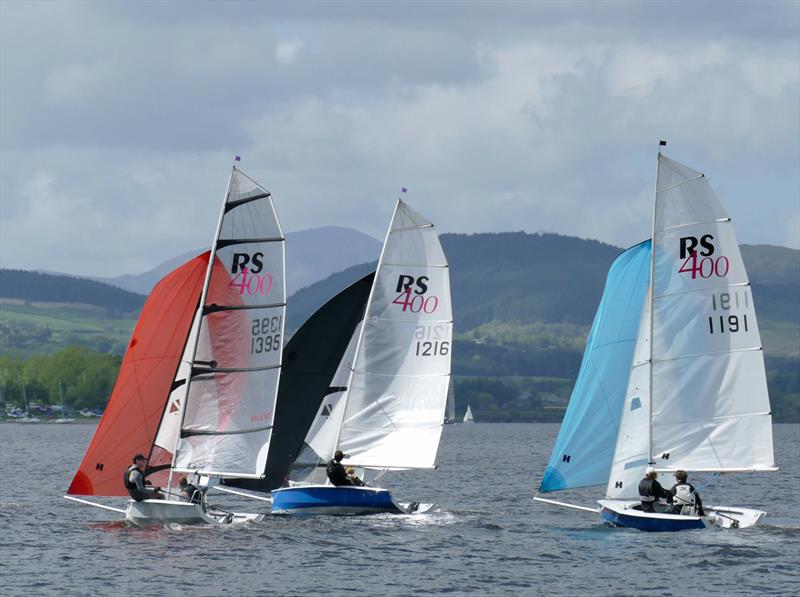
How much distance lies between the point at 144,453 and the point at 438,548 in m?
8.33

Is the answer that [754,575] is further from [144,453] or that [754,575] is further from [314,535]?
[144,453]

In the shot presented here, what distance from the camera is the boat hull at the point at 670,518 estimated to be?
133 feet

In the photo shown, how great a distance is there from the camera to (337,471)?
44469 mm

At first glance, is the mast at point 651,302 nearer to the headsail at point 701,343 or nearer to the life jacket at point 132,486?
the headsail at point 701,343

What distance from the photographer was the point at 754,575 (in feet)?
119

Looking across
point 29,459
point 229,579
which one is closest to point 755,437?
point 229,579

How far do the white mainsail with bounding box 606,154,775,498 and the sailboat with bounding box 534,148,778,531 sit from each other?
1.1 inches

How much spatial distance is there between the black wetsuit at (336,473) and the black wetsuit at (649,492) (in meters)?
8.54

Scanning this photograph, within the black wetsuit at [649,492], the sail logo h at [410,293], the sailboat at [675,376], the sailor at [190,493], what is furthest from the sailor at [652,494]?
the sailor at [190,493]

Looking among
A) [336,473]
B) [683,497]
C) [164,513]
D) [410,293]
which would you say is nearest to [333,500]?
[336,473]

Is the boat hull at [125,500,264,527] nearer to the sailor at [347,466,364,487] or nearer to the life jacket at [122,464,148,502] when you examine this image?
the life jacket at [122,464,148,502]

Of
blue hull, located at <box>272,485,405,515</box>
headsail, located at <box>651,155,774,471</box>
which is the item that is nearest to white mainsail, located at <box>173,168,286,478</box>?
blue hull, located at <box>272,485,405,515</box>

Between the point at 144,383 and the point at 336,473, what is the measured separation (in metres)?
6.07

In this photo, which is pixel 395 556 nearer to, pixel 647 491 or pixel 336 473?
pixel 336 473
